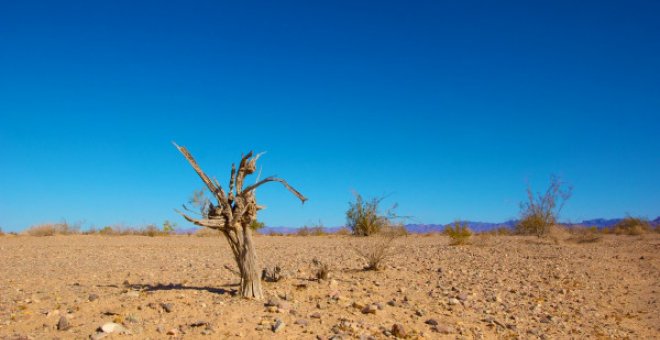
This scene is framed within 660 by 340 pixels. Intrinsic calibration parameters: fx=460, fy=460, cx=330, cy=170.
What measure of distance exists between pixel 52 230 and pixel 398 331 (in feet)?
75.9

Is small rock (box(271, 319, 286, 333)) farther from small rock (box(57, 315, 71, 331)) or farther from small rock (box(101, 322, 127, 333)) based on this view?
small rock (box(57, 315, 71, 331))

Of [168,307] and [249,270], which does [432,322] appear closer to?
[249,270]

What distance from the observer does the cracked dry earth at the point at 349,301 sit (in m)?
5.03

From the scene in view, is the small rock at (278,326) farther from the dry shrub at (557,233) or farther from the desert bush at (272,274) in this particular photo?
the dry shrub at (557,233)

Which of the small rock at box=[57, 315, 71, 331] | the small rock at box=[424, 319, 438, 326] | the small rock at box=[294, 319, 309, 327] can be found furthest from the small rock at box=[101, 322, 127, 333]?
the small rock at box=[424, 319, 438, 326]

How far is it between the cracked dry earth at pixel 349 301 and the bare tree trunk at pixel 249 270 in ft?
0.64

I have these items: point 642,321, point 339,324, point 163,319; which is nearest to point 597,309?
point 642,321

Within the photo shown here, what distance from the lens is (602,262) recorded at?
10711 mm

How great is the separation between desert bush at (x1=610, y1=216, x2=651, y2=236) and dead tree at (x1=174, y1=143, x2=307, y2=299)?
2405 centimetres

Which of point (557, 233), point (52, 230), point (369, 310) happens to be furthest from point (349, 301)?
point (52, 230)

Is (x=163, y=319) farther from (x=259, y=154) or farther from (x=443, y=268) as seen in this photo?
(x=443, y=268)

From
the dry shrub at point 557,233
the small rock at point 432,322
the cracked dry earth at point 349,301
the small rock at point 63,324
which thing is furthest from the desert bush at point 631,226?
the small rock at point 63,324

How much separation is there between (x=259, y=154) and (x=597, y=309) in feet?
17.7

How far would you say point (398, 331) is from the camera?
16.5 ft
